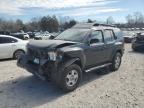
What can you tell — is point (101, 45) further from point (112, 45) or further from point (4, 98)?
point (4, 98)

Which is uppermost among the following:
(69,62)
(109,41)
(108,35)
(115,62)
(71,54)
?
(108,35)

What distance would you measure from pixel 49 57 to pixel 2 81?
2.33 m

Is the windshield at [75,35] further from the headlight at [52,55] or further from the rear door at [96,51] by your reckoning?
the headlight at [52,55]

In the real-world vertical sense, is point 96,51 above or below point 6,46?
above

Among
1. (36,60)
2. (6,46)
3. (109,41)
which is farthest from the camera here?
(6,46)

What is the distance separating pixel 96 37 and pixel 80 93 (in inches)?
86.0

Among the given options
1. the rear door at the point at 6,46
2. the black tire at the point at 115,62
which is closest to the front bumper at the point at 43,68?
the black tire at the point at 115,62

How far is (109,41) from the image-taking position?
7961 mm

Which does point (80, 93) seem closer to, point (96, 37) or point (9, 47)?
point (96, 37)

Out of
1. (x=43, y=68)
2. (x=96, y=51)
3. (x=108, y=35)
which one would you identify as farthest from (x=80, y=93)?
(x=108, y=35)

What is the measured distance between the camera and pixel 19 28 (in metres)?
78.1

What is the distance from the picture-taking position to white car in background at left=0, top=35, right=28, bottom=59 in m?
10.8

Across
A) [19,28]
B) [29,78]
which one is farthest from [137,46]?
[19,28]

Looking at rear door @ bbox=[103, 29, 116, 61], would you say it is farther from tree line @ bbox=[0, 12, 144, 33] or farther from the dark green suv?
tree line @ bbox=[0, 12, 144, 33]
